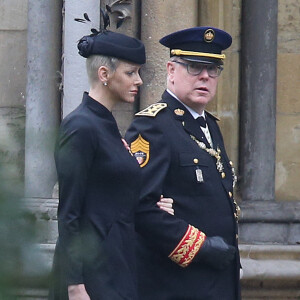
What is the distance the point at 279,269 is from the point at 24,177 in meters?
3.70

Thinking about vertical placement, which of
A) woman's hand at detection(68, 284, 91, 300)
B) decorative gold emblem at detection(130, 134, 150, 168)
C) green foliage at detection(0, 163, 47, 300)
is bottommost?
woman's hand at detection(68, 284, 91, 300)

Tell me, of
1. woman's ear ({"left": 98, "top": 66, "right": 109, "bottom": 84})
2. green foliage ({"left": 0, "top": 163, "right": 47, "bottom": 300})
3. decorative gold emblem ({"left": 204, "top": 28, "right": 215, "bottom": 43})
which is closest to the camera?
green foliage ({"left": 0, "top": 163, "right": 47, "bottom": 300})

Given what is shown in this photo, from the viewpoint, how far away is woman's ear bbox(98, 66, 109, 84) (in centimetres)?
265

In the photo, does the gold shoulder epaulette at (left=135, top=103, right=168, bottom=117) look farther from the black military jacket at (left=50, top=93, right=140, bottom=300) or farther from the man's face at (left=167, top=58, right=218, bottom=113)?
the black military jacket at (left=50, top=93, right=140, bottom=300)

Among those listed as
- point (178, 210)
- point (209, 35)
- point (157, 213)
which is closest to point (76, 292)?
point (157, 213)

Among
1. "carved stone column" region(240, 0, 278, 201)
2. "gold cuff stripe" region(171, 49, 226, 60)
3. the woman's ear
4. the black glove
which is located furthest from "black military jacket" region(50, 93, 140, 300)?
"carved stone column" region(240, 0, 278, 201)

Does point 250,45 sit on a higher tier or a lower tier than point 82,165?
higher

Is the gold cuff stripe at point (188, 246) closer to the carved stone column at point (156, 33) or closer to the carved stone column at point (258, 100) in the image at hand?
the carved stone column at point (156, 33)

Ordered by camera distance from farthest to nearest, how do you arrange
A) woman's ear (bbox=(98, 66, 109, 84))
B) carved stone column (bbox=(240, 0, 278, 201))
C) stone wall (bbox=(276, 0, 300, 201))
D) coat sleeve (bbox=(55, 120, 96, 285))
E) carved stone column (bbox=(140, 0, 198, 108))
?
stone wall (bbox=(276, 0, 300, 201)) → carved stone column (bbox=(240, 0, 278, 201)) → carved stone column (bbox=(140, 0, 198, 108)) → woman's ear (bbox=(98, 66, 109, 84)) → coat sleeve (bbox=(55, 120, 96, 285))

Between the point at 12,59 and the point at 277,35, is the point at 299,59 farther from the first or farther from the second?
the point at 12,59

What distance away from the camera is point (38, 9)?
Result: 15.7ft

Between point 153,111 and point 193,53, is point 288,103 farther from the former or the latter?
point 153,111

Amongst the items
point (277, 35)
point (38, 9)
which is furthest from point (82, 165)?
point (277, 35)

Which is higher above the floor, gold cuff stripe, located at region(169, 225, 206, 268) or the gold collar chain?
the gold collar chain
